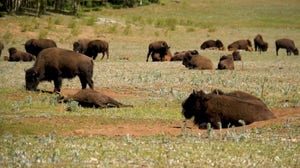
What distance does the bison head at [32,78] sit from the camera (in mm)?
21781

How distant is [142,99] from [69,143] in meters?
9.30

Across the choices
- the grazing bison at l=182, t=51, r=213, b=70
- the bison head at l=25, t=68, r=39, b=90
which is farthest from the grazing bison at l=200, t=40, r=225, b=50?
the bison head at l=25, t=68, r=39, b=90

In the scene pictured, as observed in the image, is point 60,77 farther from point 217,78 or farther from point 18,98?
point 217,78

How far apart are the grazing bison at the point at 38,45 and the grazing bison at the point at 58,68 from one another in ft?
55.6

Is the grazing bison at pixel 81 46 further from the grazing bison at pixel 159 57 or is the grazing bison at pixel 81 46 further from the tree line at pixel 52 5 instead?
the tree line at pixel 52 5

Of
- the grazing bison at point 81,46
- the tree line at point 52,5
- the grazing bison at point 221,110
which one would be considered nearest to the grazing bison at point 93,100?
the grazing bison at point 221,110

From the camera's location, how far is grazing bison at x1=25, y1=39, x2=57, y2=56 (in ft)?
127

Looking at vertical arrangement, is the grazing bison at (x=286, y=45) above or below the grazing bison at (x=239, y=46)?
above

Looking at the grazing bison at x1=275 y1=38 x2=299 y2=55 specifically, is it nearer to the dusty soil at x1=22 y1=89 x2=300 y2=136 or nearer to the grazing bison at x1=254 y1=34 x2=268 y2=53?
the grazing bison at x1=254 y1=34 x2=268 y2=53

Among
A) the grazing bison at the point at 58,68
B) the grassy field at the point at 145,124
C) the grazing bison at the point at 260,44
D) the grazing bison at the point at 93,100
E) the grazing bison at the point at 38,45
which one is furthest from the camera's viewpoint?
the grazing bison at the point at 260,44

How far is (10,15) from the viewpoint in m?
64.4

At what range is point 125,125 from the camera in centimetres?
1552

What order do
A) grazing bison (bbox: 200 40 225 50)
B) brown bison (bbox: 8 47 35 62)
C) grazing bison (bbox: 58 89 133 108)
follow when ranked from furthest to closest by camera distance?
1. grazing bison (bbox: 200 40 225 50)
2. brown bison (bbox: 8 47 35 62)
3. grazing bison (bbox: 58 89 133 108)

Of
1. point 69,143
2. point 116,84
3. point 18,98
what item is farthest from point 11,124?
point 116,84
